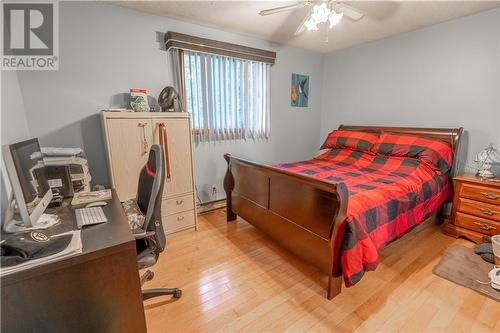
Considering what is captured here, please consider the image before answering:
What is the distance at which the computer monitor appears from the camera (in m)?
0.98

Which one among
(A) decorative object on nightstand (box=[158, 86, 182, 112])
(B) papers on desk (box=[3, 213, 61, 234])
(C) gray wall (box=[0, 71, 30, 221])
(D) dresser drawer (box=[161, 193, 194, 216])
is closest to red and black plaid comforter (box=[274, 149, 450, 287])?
(D) dresser drawer (box=[161, 193, 194, 216])

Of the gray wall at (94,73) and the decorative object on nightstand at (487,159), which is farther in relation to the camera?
the decorative object on nightstand at (487,159)

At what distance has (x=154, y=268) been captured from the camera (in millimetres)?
1928

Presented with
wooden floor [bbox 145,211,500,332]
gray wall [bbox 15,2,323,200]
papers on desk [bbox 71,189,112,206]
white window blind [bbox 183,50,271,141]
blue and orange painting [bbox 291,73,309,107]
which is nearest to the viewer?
wooden floor [bbox 145,211,500,332]

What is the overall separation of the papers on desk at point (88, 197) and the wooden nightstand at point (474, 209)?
3189 mm

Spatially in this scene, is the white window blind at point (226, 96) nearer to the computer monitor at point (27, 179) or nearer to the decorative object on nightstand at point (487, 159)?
the computer monitor at point (27, 179)

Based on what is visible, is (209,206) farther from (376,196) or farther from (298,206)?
(376,196)

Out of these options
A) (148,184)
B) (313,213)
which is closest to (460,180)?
(313,213)

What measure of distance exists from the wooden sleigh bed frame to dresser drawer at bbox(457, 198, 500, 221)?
1.74ft

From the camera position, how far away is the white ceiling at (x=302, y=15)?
2.20m

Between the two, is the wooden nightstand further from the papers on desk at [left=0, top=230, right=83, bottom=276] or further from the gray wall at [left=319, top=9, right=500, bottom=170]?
the papers on desk at [left=0, top=230, right=83, bottom=276]

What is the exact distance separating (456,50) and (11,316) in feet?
13.3

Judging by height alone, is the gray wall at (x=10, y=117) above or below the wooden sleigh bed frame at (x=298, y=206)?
above

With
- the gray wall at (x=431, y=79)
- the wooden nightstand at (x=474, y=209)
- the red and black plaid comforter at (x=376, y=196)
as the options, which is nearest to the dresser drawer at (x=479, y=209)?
the wooden nightstand at (x=474, y=209)
